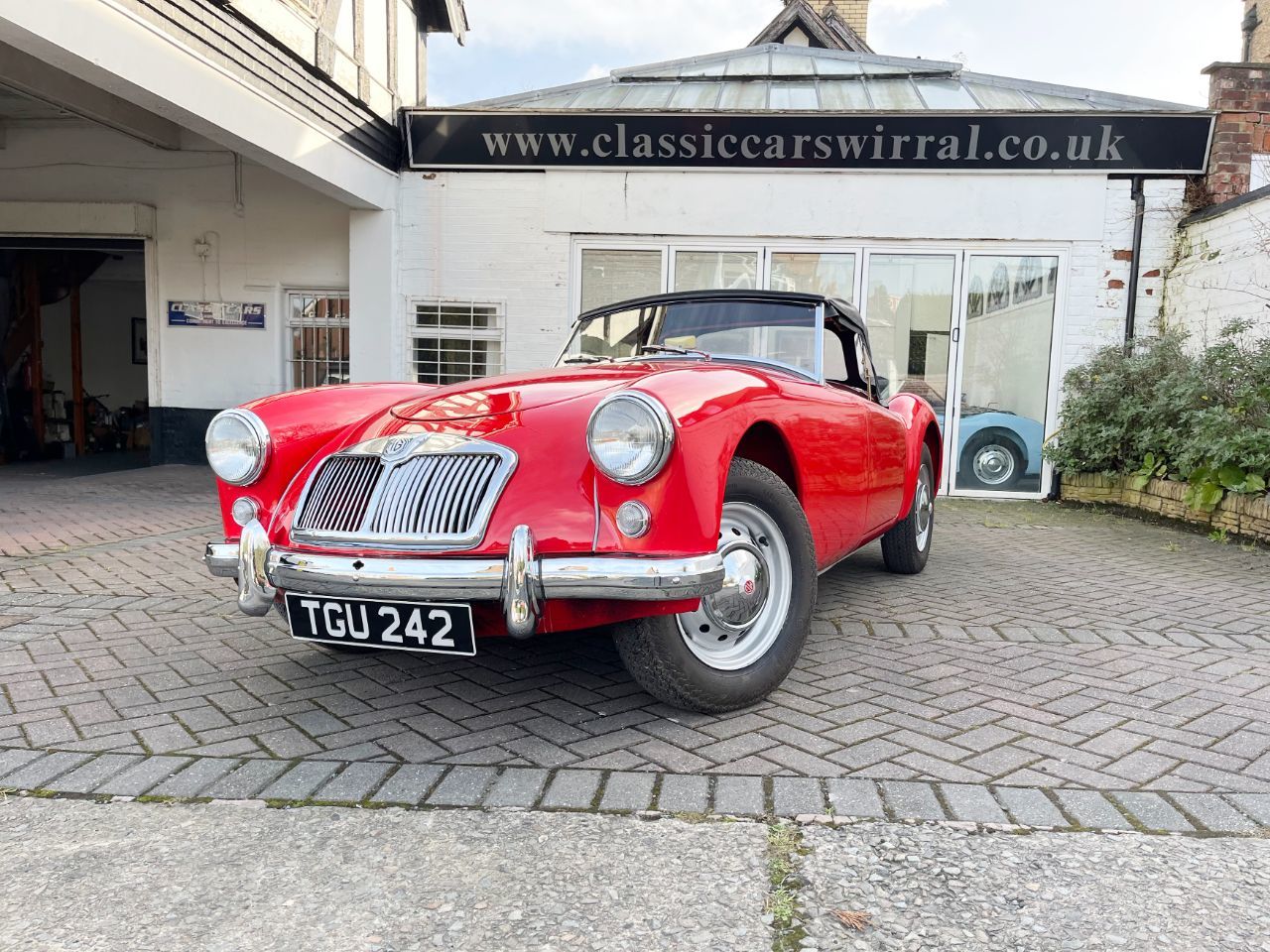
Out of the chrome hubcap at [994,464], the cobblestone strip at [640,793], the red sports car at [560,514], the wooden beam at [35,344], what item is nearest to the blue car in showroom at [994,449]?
the chrome hubcap at [994,464]

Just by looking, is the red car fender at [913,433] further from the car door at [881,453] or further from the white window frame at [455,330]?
the white window frame at [455,330]

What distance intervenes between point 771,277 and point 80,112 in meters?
6.75

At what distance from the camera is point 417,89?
1088cm

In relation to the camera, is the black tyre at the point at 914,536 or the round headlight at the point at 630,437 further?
the black tyre at the point at 914,536

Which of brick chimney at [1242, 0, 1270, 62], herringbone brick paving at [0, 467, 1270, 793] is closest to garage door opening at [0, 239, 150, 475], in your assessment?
herringbone brick paving at [0, 467, 1270, 793]

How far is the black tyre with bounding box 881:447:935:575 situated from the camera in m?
4.88

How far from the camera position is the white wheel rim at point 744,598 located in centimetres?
265

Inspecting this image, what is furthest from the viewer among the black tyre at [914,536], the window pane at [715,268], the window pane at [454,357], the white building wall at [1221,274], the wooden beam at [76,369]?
the wooden beam at [76,369]

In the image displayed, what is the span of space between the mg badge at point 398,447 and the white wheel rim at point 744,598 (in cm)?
96

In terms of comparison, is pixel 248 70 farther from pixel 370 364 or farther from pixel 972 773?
pixel 972 773

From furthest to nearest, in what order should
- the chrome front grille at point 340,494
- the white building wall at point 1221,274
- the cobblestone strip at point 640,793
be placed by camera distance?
the white building wall at point 1221,274, the chrome front grille at point 340,494, the cobblestone strip at point 640,793

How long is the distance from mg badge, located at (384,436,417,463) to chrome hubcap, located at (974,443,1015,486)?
7.79 metres

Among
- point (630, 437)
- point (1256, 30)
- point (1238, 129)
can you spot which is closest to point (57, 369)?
point (630, 437)

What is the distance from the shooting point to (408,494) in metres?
2.54
